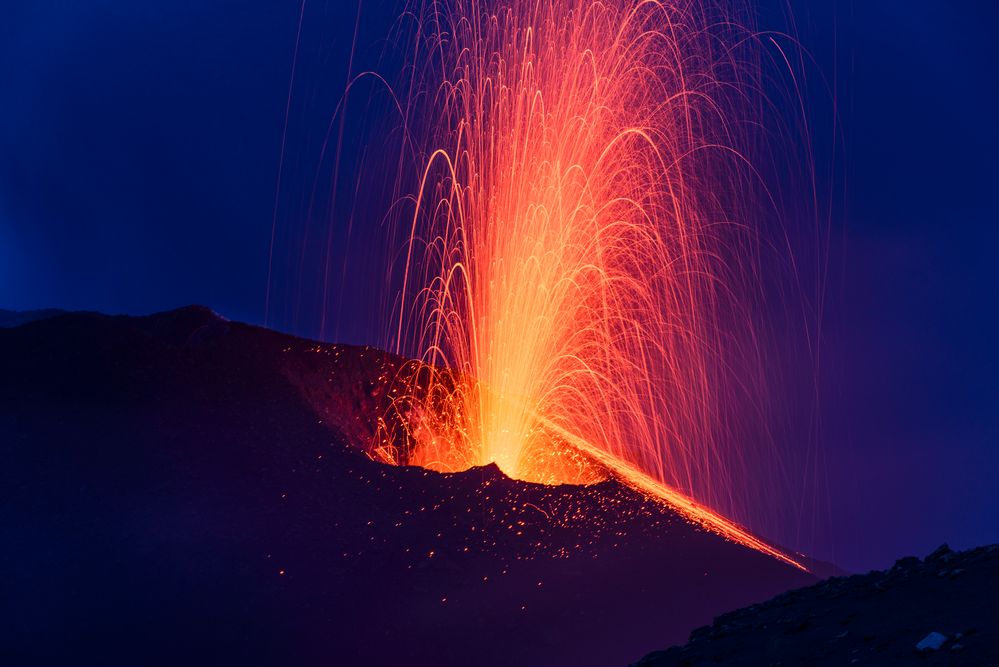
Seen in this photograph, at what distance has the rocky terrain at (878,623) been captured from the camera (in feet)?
24.6

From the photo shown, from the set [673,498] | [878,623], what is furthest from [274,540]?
[878,623]

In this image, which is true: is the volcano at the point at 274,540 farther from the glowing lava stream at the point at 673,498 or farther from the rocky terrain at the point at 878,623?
the rocky terrain at the point at 878,623

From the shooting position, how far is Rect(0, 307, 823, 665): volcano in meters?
13.2

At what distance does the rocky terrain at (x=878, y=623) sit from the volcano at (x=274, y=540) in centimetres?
345

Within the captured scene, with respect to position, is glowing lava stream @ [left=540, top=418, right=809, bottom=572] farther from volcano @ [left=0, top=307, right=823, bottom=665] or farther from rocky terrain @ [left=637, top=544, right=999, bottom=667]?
rocky terrain @ [left=637, top=544, right=999, bottom=667]

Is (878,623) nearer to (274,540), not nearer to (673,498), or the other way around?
(274,540)

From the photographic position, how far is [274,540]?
14.8 metres

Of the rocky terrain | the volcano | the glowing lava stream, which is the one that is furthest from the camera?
the glowing lava stream

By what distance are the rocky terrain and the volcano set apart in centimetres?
345

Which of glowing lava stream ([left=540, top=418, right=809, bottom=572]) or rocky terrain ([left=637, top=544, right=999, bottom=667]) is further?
glowing lava stream ([left=540, top=418, right=809, bottom=572])

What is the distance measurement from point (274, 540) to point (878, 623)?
953cm

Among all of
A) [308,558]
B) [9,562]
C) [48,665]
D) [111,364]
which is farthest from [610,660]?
[111,364]

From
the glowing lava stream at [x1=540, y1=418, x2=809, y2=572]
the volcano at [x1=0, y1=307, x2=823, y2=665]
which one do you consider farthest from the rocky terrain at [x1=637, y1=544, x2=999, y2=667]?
the glowing lava stream at [x1=540, y1=418, x2=809, y2=572]

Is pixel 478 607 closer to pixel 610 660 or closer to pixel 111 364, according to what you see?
pixel 610 660
